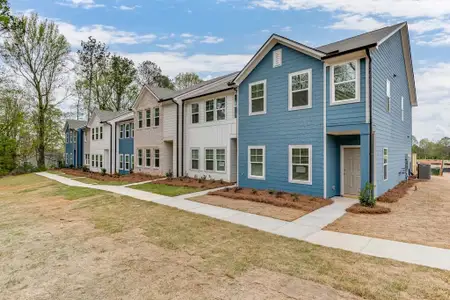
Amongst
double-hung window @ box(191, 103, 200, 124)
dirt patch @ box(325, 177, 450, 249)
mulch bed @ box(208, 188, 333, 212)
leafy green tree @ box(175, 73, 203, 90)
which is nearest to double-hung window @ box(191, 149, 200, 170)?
double-hung window @ box(191, 103, 200, 124)

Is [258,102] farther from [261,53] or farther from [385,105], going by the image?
[385,105]

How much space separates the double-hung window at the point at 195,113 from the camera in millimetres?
17516

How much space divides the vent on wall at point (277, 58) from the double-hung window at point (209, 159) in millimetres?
7084

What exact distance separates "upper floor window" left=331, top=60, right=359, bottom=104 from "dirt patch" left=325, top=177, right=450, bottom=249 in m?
4.38

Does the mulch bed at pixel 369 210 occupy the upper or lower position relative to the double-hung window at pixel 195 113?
lower

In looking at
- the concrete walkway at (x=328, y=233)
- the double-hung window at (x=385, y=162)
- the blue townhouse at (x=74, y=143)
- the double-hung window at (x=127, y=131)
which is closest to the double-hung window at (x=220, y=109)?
the concrete walkway at (x=328, y=233)

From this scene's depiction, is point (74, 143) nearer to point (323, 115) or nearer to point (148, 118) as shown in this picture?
point (148, 118)

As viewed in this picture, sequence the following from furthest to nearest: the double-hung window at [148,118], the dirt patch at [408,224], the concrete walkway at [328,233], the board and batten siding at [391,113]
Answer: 1. the double-hung window at [148,118]
2. the board and batten siding at [391,113]
3. the dirt patch at [408,224]
4. the concrete walkway at [328,233]

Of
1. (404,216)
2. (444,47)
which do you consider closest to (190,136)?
(404,216)

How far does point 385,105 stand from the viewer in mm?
11055

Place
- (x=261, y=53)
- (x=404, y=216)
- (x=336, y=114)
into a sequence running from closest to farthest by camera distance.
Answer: (x=404, y=216) < (x=336, y=114) < (x=261, y=53)

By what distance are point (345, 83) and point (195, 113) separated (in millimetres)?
10564

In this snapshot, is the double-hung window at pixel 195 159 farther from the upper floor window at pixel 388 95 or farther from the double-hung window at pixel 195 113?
the upper floor window at pixel 388 95

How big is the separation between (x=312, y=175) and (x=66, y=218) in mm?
9670
